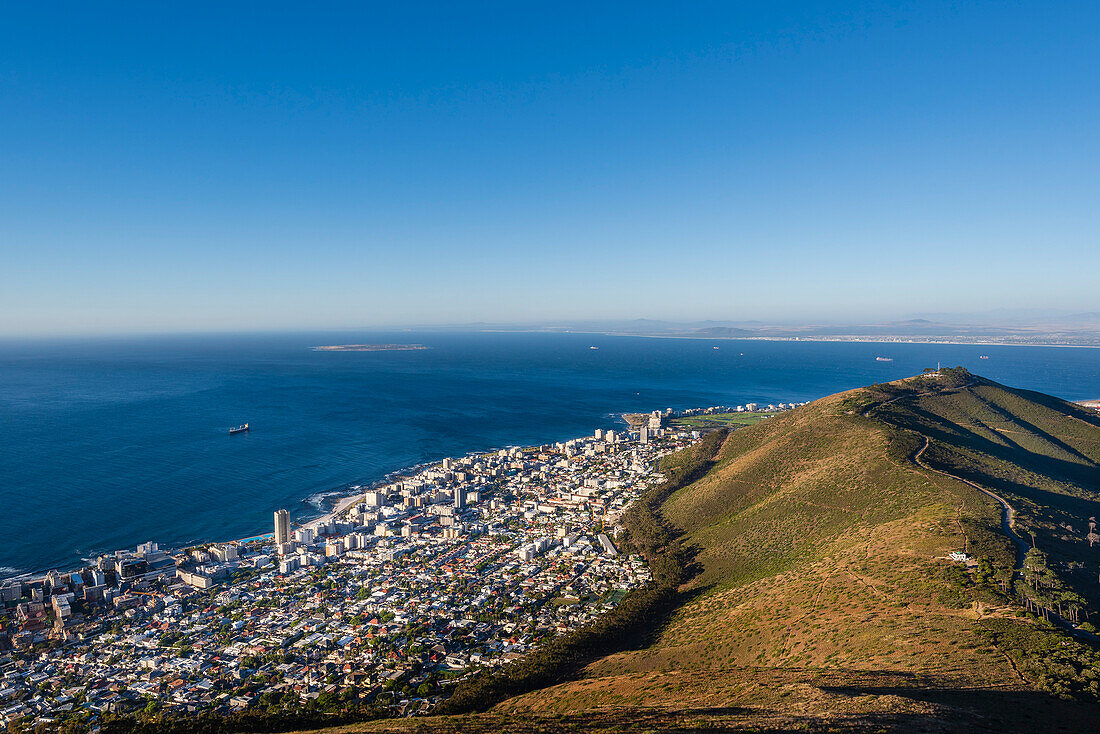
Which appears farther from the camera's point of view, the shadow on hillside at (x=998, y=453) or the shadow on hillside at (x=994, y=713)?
the shadow on hillside at (x=998, y=453)

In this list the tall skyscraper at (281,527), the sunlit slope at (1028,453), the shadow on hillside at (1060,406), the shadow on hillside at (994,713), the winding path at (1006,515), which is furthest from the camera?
the shadow on hillside at (1060,406)

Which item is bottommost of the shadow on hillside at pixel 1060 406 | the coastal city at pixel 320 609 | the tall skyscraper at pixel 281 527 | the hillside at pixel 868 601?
the coastal city at pixel 320 609

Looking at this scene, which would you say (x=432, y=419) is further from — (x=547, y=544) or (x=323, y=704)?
(x=323, y=704)

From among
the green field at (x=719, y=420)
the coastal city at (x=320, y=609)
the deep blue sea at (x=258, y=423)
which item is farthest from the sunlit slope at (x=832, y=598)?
the deep blue sea at (x=258, y=423)

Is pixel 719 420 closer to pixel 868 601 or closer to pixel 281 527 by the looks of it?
pixel 868 601

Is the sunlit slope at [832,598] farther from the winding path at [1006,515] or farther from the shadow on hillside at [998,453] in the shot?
the shadow on hillside at [998,453]

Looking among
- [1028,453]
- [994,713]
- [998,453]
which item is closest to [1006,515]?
[998,453]
